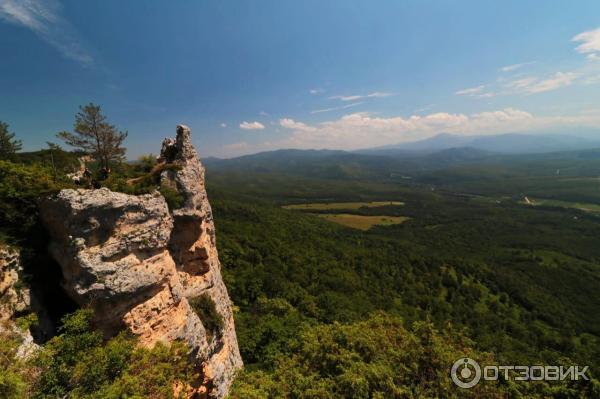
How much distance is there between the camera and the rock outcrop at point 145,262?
56.2ft

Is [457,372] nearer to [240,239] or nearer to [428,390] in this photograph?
[428,390]

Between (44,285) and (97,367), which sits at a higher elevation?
(44,285)

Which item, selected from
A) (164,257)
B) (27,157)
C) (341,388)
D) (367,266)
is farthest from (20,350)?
(367,266)

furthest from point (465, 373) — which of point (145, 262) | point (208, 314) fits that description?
point (145, 262)

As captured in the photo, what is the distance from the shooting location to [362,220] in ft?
615

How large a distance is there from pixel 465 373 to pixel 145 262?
23.1 meters

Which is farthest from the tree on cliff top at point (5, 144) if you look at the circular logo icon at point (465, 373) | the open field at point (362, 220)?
the open field at point (362, 220)

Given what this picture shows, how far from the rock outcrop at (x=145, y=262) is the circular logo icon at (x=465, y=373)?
701 inches

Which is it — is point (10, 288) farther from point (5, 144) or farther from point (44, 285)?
point (5, 144)

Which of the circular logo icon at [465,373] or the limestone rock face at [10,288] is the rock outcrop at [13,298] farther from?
the circular logo icon at [465,373]

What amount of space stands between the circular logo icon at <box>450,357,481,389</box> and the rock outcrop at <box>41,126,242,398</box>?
17.8 metres

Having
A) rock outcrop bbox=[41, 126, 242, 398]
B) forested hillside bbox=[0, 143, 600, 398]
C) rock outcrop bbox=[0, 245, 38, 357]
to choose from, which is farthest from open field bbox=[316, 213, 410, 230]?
rock outcrop bbox=[0, 245, 38, 357]

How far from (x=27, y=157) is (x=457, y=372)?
159 ft

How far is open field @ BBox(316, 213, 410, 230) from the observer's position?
17538cm
